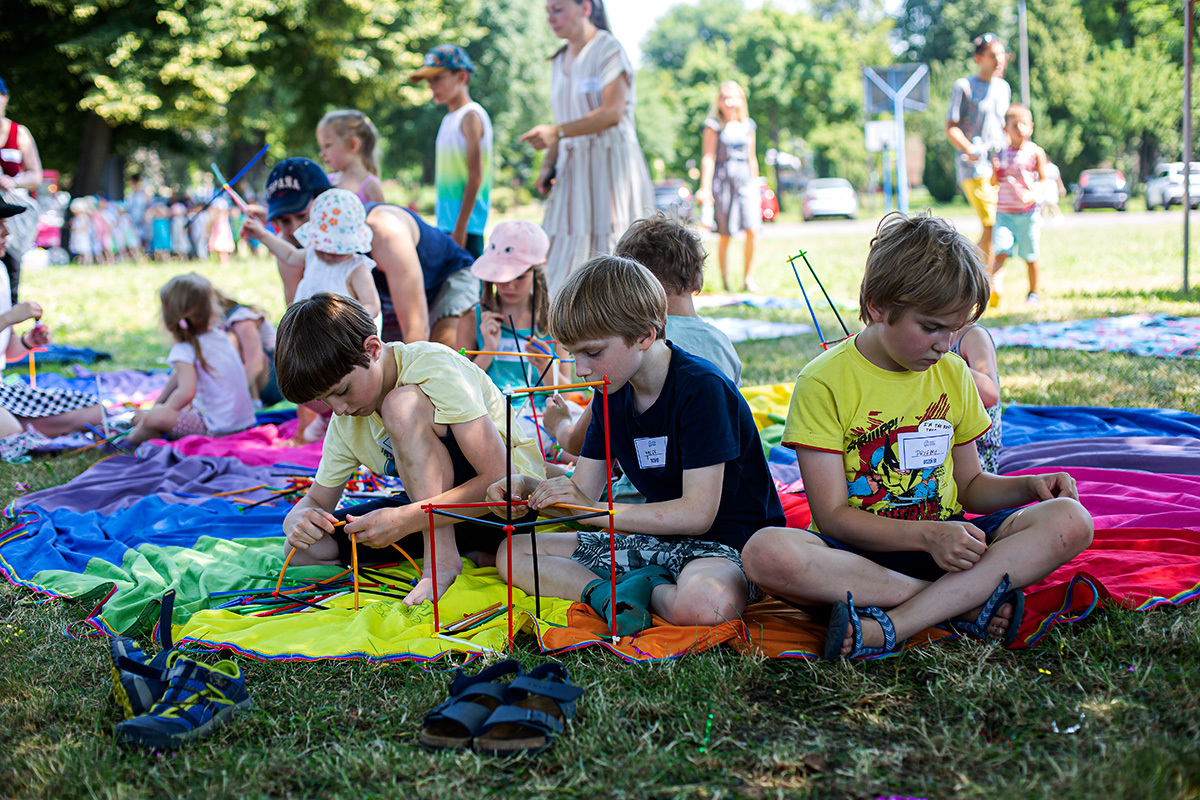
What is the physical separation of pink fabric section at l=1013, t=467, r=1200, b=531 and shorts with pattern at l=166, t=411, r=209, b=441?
12.0ft

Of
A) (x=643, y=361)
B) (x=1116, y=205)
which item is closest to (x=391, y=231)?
(x=643, y=361)

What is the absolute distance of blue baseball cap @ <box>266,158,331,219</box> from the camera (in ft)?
13.9

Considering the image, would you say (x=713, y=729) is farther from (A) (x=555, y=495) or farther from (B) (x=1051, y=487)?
(B) (x=1051, y=487)

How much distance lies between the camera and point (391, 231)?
404cm

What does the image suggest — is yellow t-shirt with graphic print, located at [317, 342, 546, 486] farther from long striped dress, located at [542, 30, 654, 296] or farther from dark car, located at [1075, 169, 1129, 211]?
dark car, located at [1075, 169, 1129, 211]

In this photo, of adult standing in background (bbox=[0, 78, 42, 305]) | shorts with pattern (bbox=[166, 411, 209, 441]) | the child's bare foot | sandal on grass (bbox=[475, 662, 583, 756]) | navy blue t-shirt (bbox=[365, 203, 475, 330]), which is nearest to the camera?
sandal on grass (bbox=[475, 662, 583, 756])

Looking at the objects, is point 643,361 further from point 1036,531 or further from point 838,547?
point 1036,531

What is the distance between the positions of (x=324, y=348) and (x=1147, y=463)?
2681 mm

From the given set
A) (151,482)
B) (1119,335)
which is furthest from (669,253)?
(1119,335)

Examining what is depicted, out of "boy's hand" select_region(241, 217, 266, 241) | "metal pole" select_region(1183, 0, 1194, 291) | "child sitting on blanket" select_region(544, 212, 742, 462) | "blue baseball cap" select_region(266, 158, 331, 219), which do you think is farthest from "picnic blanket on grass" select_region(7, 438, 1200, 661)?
"metal pole" select_region(1183, 0, 1194, 291)

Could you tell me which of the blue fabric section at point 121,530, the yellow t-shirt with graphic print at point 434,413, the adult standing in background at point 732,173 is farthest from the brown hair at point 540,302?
the adult standing in background at point 732,173

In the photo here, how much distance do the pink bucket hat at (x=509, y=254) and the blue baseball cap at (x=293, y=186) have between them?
3.04 ft

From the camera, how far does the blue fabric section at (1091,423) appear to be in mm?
3682

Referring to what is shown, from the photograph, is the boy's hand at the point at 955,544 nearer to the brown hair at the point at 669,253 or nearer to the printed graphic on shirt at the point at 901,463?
the printed graphic on shirt at the point at 901,463
